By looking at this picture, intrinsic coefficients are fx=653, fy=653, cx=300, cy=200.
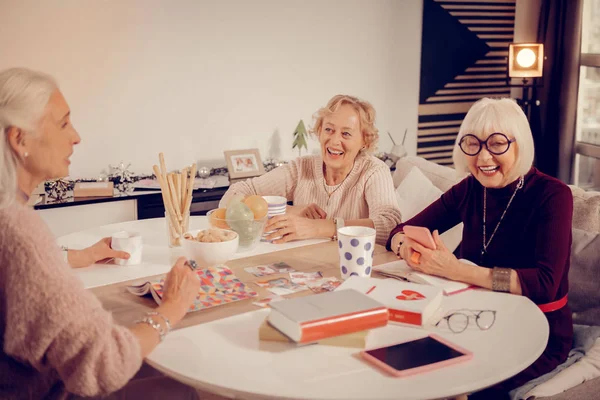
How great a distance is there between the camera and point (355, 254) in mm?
1745

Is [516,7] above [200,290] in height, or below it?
above

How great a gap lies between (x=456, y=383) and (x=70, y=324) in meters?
0.75

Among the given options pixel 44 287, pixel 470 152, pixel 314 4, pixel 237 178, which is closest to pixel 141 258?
pixel 44 287

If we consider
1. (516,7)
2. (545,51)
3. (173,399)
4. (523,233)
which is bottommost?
(173,399)

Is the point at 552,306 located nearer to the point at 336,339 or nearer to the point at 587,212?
the point at 587,212

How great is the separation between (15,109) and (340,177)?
1.51 m

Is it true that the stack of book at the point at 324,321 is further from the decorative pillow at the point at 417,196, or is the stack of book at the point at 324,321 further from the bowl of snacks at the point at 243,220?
the decorative pillow at the point at 417,196

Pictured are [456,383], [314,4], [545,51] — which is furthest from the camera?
[545,51]

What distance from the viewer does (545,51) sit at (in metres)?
4.75

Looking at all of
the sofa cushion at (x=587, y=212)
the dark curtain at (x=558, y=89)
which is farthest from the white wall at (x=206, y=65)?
the sofa cushion at (x=587, y=212)

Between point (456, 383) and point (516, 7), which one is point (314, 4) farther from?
point (456, 383)

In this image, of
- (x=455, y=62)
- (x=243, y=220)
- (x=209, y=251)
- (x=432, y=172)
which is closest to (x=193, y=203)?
(x=432, y=172)

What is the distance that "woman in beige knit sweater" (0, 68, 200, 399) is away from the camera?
4.13 feet

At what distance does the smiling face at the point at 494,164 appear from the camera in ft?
6.46
